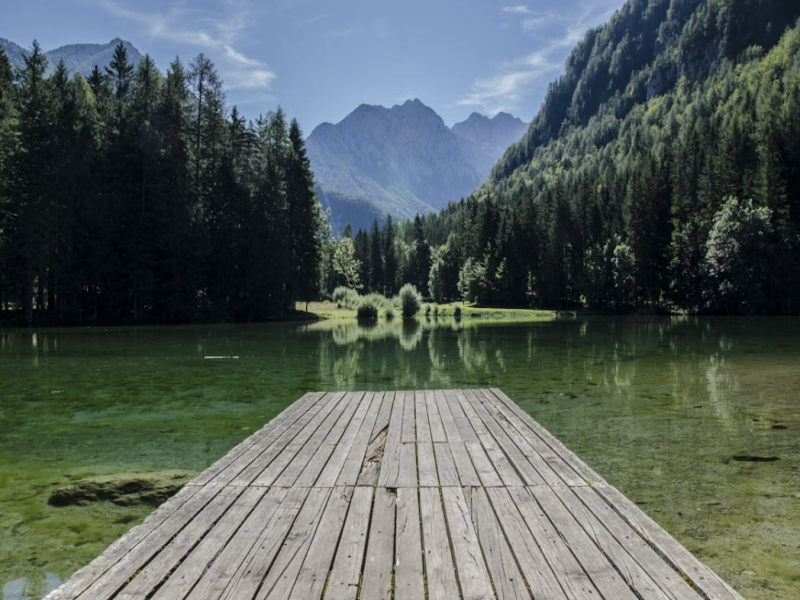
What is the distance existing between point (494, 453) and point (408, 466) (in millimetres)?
1147

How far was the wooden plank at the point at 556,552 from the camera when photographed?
10.9 feet

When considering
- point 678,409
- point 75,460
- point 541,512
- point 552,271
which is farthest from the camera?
point 552,271

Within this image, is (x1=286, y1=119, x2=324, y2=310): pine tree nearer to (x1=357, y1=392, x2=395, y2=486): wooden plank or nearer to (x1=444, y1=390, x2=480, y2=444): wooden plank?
(x1=444, y1=390, x2=480, y2=444): wooden plank

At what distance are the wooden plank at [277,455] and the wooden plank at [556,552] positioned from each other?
249cm

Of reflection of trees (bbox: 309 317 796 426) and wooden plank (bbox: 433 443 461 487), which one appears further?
reflection of trees (bbox: 309 317 796 426)

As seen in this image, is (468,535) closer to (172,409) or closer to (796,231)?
(172,409)

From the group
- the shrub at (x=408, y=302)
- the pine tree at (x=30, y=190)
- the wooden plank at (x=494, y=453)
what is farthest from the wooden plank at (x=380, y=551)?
the shrub at (x=408, y=302)

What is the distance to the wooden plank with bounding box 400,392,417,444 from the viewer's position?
747cm

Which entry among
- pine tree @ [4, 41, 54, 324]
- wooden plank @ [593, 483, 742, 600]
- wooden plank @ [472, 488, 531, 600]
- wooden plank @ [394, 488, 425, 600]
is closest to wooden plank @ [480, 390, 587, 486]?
wooden plank @ [593, 483, 742, 600]

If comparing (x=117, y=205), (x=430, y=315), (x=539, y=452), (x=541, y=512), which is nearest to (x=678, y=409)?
(x=539, y=452)

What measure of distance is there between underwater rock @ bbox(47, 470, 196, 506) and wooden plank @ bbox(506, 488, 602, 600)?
485cm

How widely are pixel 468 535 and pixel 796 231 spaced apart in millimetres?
75748

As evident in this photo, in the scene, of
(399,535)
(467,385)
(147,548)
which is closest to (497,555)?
(399,535)

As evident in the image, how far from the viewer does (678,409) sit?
12.6 meters
